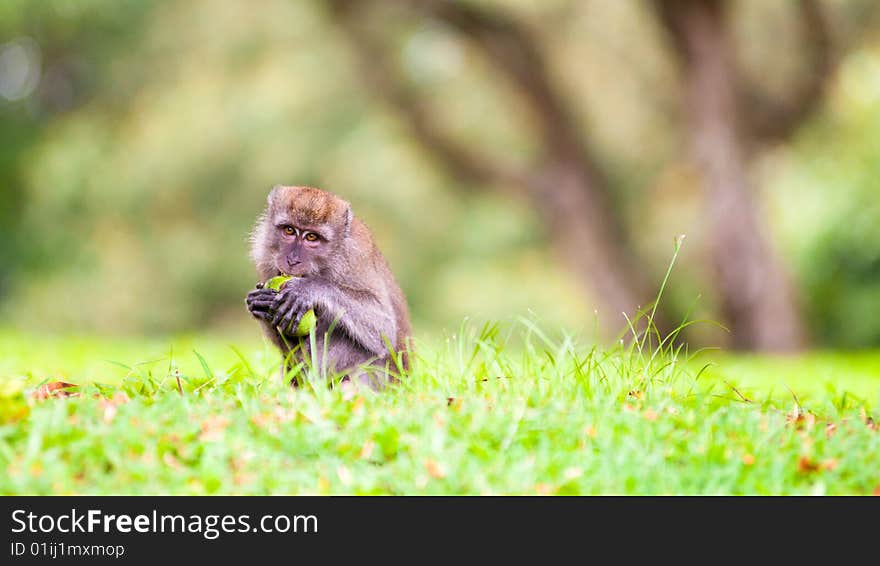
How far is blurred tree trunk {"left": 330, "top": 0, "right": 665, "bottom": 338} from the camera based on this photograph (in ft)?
60.1

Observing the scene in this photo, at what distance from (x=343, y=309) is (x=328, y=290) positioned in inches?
5.7

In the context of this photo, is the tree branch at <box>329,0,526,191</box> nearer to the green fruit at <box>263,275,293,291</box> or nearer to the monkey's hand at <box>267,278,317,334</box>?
the green fruit at <box>263,275,293,291</box>

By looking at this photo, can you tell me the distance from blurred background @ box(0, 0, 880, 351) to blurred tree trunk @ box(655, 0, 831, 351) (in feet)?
0.12

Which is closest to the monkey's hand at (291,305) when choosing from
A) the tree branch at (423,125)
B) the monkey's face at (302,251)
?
the monkey's face at (302,251)

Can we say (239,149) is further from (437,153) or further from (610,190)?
(610,190)

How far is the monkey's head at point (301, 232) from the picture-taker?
248 inches

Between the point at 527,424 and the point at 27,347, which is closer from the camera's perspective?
the point at 527,424

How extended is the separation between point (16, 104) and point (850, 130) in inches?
656

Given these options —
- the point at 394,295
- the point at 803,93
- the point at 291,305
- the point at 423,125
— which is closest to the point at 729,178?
the point at 803,93

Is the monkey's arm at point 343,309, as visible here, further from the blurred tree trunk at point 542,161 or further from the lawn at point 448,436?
the blurred tree trunk at point 542,161

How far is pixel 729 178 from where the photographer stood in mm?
16641

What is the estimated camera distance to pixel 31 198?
2092 centimetres

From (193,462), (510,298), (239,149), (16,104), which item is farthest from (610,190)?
(193,462)

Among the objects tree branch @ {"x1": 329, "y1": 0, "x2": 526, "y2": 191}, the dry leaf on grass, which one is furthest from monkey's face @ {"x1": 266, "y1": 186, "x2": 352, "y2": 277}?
tree branch @ {"x1": 329, "y1": 0, "x2": 526, "y2": 191}
